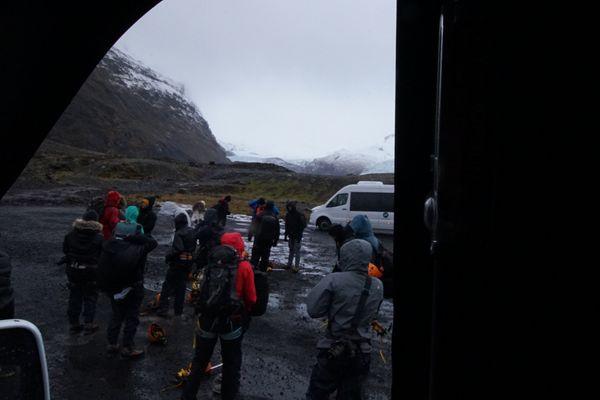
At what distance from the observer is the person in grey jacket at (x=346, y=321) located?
3414mm

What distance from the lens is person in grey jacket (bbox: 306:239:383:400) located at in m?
3.41

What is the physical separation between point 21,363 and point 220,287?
2.31 meters

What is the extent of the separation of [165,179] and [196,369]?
42736 mm

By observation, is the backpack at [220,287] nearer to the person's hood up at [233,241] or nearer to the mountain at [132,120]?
the person's hood up at [233,241]

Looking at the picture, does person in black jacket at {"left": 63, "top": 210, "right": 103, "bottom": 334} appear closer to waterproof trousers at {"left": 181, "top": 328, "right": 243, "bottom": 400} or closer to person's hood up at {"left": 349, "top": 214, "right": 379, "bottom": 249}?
waterproof trousers at {"left": 181, "top": 328, "right": 243, "bottom": 400}

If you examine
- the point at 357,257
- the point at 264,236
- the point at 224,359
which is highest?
the point at 357,257

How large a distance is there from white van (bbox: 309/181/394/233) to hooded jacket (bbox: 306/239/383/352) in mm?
12924

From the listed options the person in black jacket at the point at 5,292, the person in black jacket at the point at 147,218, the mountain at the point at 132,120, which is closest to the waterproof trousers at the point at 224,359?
the person in black jacket at the point at 5,292

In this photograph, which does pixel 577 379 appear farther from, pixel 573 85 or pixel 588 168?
pixel 573 85

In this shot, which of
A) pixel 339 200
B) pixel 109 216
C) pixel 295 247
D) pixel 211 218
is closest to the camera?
pixel 211 218

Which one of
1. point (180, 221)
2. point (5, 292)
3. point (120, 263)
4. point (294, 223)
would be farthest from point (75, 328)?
point (294, 223)

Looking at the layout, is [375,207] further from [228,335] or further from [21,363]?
[21,363]

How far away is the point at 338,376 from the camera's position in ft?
11.4

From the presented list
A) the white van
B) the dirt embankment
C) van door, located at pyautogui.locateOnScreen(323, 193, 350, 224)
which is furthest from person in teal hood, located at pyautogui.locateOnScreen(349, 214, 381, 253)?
the dirt embankment
